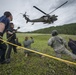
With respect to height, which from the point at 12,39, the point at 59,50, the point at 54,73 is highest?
the point at 12,39

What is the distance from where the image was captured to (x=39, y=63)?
1141 cm

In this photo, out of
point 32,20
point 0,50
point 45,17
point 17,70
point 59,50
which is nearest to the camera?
point 0,50

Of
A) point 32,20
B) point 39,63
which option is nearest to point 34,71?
point 39,63

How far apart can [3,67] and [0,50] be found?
2061 mm

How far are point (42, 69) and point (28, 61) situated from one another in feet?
5.24

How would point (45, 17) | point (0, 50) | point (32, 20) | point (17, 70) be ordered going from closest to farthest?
point (0, 50)
point (17, 70)
point (45, 17)
point (32, 20)

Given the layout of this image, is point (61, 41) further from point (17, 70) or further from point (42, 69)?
point (17, 70)

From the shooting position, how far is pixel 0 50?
8422 millimetres

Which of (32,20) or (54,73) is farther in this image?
(32,20)

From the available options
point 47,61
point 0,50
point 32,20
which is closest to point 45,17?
point 32,20

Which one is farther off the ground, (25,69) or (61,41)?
(61,41)

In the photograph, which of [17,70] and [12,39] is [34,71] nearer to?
[17,70]

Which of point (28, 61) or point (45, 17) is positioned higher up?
point (45, 17)

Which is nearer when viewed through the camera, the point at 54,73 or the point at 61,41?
the point at 54,73
